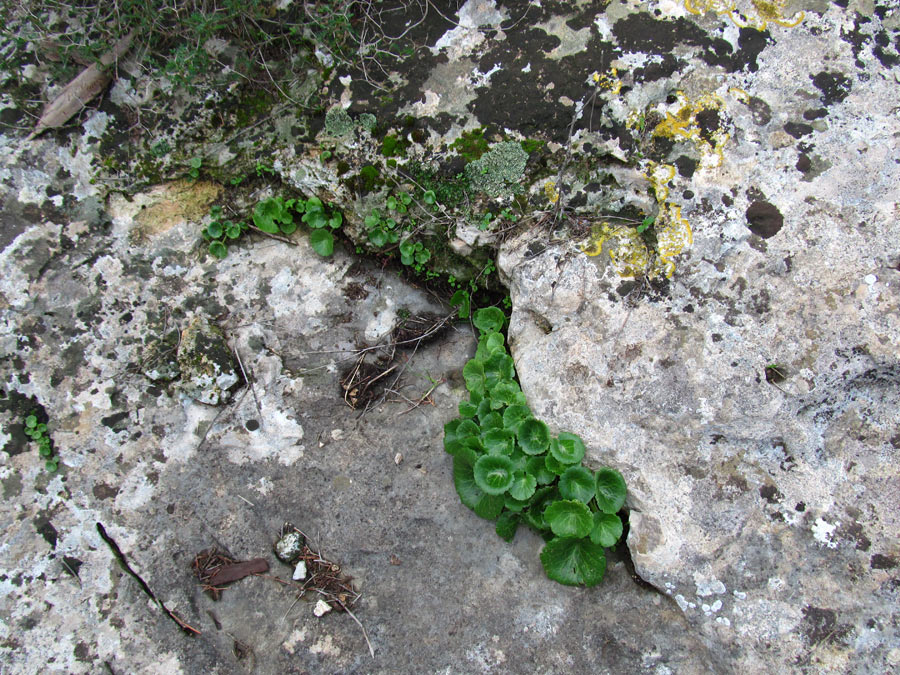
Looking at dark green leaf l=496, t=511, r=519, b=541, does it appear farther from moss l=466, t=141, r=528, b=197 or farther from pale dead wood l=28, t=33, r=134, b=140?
pale dead wood l=28, t=33, r=134, b=140

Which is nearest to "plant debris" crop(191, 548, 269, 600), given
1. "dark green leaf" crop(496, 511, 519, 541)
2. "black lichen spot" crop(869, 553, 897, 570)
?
"dark green leaf" crop(496, 511, 519, 541)

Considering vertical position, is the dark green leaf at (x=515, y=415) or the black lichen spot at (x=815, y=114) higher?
the black lichen spot at (x=815, y=114)

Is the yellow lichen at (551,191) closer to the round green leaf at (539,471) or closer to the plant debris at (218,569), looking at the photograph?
the round green leaf at (539,471)

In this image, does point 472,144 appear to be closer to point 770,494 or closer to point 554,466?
point 554,466

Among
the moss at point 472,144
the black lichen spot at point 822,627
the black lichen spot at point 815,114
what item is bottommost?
the black lichen spot at point 822,627

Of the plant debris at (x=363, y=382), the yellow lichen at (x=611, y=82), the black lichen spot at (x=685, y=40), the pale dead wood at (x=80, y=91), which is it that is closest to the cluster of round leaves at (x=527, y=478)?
the plant debris at (x=363, y=382)

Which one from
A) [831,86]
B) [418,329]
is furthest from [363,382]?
[831,86]
